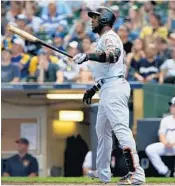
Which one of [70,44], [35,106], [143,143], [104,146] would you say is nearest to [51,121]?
[35,106]

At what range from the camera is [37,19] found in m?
→ 16.1

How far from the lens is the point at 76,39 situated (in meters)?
15.5

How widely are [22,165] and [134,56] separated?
2.95 meters

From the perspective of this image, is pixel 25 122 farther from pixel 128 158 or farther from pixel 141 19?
pixel 128 158

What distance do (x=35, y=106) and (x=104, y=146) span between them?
7.86 meters

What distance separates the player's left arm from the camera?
7.48 meters

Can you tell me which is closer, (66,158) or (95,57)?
(95,57)

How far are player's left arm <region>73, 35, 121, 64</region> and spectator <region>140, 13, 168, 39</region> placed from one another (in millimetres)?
7294

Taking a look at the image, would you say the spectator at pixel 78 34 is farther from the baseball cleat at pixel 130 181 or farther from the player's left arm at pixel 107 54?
the baseball cleat at pixel 130 181

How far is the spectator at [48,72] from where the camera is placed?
1445cm

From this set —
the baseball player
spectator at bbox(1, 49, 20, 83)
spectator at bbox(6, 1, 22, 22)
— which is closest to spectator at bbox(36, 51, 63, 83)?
spectator at bbox(1, 49, 20, 83)

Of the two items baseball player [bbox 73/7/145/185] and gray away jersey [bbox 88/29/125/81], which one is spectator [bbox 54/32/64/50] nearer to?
baseball player [bbox 73/7/145/185]

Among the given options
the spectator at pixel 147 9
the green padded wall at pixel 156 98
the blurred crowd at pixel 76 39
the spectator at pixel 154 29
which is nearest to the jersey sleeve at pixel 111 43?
the green padded wall at pixel 156 98

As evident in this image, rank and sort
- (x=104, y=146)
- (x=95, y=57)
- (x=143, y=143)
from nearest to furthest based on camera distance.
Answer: (x=95, y=57) → (x=104, y=146) → (x=143, y=143)
